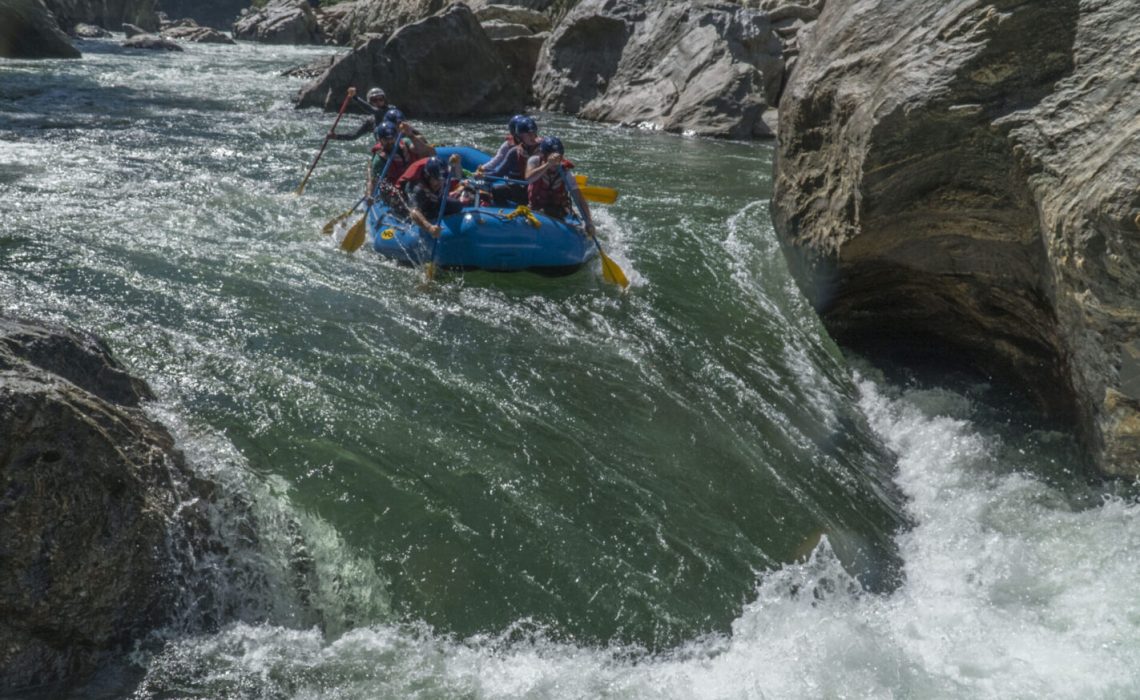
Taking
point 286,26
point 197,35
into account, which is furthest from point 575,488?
point 197,35

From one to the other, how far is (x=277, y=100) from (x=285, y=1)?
2533 centimetres

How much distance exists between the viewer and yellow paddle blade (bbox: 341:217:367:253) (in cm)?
865

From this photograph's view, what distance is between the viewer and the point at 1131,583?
4.44 metres

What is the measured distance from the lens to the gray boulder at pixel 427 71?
17.0 m

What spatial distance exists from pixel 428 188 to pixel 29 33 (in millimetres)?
16926

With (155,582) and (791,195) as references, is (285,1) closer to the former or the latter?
(791,195)

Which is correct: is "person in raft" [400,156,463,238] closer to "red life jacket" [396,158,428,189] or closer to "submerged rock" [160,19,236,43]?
"red life jacket" [396,158,428,189]

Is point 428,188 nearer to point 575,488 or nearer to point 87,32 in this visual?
point 575,488

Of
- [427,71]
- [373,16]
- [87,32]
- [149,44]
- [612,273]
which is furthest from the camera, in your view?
[87,32]

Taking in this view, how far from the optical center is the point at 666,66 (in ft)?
58.8

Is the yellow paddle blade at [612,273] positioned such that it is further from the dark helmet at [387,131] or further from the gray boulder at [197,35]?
the gray boulder at [197,35]

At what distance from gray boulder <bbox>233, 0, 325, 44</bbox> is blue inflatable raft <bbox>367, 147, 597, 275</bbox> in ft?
105

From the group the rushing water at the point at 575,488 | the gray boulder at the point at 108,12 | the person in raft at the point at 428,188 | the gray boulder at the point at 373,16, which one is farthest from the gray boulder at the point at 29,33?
the person in raft at the point at 428,188

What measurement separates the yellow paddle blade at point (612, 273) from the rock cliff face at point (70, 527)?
4780 mm
